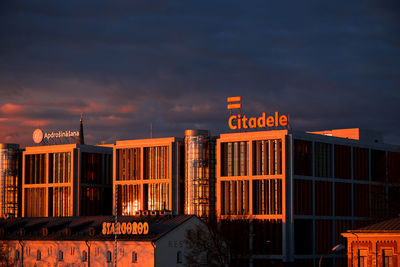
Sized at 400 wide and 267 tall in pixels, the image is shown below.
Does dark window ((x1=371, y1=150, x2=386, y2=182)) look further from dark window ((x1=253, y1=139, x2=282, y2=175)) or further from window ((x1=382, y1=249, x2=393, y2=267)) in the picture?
window ((x1=382, y1=249, x2=393, y2=267))

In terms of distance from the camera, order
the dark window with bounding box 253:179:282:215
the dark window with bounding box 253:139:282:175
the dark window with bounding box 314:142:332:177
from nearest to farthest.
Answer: the dark window with bounding box 253:179:282:215 → the dark window with bounding box 253:139:282:175 → the dark window with bounding box 314:142:332:177

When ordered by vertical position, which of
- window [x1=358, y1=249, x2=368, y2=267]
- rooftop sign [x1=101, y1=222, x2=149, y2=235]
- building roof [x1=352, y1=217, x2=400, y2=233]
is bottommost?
window [x1=358, y1=249, x2=368, y2=267]

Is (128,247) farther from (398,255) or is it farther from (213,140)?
(398,255)

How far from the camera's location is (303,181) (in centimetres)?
16850

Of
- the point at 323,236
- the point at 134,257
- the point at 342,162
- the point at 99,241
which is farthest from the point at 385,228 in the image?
the point at 342,162

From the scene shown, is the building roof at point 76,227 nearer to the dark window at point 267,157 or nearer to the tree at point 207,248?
the tree at point 207,248

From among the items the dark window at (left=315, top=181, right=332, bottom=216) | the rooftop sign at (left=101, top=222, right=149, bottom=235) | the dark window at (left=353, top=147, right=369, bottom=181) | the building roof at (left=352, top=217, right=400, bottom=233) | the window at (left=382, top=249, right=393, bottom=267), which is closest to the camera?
the window at (left=382, top=249, right=393, bottom=267)

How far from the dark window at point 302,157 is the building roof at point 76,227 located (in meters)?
33.5

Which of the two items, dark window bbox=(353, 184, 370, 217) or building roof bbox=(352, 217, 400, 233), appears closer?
building roof bbox=(352, 217, 400, 233)

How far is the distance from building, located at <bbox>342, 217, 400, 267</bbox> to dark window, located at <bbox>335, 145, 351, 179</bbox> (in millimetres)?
79919

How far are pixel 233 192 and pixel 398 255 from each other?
80.8 m

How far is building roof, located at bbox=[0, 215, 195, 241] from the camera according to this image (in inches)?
5546

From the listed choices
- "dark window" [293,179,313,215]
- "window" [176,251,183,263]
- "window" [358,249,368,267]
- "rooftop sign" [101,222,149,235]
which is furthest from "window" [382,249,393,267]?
"dark window" [293,179,313,215]

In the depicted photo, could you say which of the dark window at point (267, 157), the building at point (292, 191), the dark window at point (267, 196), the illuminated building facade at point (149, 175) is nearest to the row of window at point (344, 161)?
the building at point (292, 191)
